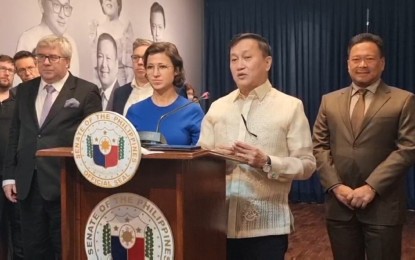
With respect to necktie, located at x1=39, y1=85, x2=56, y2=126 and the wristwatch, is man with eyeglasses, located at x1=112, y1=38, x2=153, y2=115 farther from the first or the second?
the wristwatch

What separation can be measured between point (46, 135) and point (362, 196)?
4.47 feet

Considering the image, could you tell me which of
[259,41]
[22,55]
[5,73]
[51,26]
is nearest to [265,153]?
[259,41]

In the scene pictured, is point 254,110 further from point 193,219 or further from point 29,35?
point 29,35

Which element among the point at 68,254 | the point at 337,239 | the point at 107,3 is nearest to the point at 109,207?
the point at 68,254

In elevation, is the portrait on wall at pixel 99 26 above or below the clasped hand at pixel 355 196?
above

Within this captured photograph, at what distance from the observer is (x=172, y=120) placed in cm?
200

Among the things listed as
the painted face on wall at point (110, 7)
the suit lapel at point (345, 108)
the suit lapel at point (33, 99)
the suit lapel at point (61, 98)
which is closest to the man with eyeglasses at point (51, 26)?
the painted face on wall at point (110, 7)

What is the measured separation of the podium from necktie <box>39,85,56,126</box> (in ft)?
3.02

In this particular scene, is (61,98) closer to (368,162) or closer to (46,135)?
(46,135)

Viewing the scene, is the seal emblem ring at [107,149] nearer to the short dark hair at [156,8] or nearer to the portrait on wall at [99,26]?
the portrait on wall at [99,26]

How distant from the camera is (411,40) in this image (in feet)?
19.6

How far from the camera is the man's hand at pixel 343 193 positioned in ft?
7.28

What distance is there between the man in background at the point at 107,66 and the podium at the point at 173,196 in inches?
123

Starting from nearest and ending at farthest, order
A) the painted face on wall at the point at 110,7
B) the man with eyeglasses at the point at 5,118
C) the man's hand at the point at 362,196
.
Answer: the man's hand at the point at 362,196 → the man with eyeglasses at the point at 5,118 → the painted face on wall at the point at 110,7
